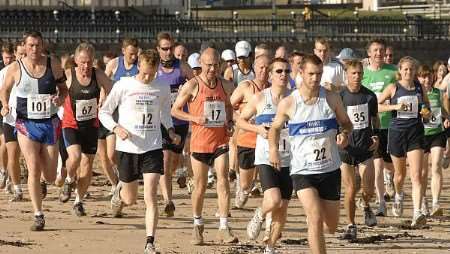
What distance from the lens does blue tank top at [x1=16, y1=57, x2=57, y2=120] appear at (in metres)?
15.7

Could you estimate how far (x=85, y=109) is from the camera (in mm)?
17219

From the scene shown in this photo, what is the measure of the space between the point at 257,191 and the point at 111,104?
6753 mm

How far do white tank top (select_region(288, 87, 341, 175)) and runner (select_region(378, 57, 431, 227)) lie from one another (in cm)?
463

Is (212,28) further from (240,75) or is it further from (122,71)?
(122,71)

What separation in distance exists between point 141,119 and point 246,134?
99.5 inches

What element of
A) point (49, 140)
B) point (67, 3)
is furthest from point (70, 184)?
point (67, 3)

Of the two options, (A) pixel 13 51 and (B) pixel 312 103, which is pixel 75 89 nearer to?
(A) pixel 13 51

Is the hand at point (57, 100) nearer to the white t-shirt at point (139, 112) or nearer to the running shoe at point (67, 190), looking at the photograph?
the white t-shirt at point (139, 112)

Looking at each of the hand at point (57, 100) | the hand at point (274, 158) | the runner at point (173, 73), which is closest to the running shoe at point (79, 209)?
the runner at point (173, 73)

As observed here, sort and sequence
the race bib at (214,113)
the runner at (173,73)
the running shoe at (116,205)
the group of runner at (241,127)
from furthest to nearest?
the runner at (173,73)
the running shoe at (116,205)
the race bib at (214,113)
the group of runner at (241,127)

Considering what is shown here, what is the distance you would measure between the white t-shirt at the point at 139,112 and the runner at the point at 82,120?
3.02 m

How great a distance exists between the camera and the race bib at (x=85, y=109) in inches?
676

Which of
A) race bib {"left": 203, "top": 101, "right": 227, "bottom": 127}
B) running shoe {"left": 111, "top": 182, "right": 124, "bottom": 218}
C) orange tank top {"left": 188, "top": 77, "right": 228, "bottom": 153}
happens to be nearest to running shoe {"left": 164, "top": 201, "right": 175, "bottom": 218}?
Answer: running shoe {"left": 111, "top": 182, "right": 124, "bottom": 218}

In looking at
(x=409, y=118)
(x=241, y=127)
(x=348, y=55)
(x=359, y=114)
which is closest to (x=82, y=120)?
(x=348, y=55)
